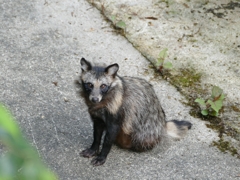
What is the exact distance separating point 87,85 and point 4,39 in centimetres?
238

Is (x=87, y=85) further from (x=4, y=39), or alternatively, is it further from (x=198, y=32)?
(x=198, y=32)

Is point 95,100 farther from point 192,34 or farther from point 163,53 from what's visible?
point 192,34

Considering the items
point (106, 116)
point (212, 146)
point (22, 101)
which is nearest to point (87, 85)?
point (106, 116)

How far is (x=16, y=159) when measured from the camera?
0.31 meters

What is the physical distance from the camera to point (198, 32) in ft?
18.3

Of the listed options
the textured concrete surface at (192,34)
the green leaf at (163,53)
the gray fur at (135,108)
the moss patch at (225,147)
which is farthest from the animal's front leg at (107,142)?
the green leaf at (163,53)

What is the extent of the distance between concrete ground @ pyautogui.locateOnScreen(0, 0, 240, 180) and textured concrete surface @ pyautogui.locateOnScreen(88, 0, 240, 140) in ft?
0.98

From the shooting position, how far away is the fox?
3.37 metres

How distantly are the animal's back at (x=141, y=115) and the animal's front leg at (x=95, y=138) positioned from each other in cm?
24

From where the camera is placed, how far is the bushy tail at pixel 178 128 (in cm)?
407

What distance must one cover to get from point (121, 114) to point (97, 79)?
0.43 metres

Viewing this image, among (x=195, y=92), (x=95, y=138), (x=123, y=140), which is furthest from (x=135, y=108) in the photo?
(x=195, y=92)

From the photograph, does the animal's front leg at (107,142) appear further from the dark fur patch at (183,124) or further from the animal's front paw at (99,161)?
the dark fur patch at (183,124)

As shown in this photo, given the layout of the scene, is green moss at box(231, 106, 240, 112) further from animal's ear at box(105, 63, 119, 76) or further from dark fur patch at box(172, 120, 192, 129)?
animal's ear at box(105, 63, 119, 76)
